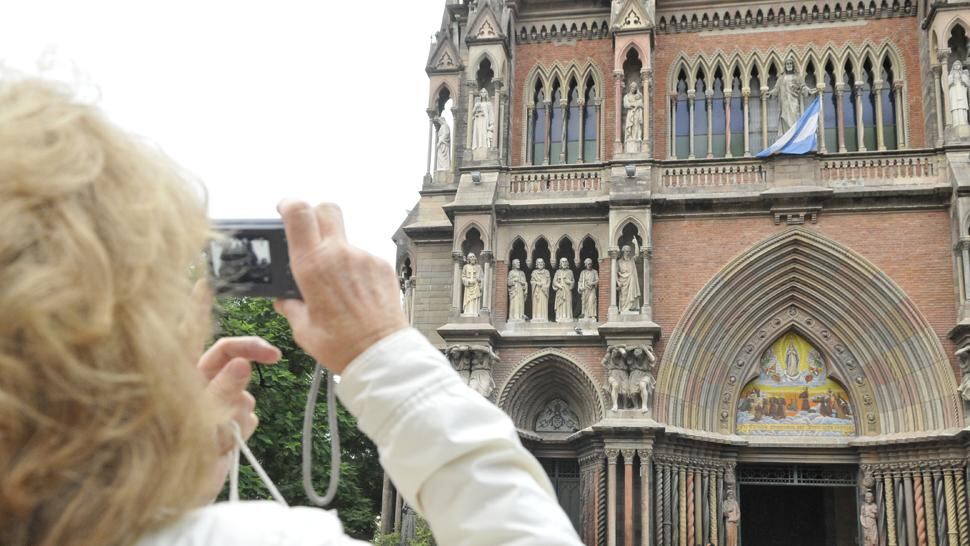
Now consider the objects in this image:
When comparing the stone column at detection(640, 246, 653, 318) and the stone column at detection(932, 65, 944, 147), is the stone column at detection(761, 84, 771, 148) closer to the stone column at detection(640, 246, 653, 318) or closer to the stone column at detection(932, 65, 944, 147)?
the stone column at detection(932, 65, 944, 147)

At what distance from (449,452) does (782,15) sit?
21.0m

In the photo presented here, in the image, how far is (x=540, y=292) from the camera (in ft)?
63.2

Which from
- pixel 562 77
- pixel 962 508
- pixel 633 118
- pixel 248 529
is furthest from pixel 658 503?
pixel 248 529

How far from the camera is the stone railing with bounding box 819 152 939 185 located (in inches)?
727

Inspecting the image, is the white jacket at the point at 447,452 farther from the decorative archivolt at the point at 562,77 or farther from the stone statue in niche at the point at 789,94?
the decorative archivolt at the point at 562,77

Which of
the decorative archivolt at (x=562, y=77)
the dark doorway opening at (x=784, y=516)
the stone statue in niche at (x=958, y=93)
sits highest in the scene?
the decorative archivolt at (x=562, y=77)

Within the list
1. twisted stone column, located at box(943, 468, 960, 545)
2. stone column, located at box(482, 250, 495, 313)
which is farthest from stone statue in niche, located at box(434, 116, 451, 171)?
twisted stone column, located at box(943, 468, 960, 545)

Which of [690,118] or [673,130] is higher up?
[690,118]

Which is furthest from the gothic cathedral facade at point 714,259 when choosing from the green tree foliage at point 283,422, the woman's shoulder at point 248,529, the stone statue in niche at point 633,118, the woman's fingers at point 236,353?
the woman's shoulder at point 248,529

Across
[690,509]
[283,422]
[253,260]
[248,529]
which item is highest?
[253,260]

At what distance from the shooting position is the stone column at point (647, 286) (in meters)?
18.4

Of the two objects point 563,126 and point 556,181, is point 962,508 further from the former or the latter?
point 563,126

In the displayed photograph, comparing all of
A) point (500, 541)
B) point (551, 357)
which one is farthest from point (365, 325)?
point (551, 357)

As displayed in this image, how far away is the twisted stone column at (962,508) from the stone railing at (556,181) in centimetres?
820
